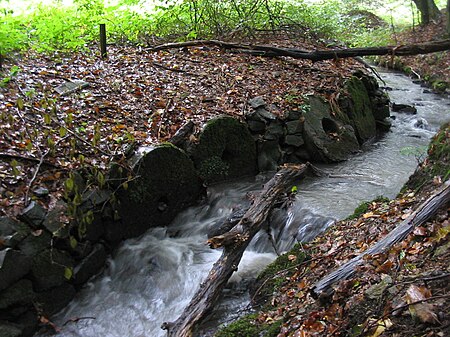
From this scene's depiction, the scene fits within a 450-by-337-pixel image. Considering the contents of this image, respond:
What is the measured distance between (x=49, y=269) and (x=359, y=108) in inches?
308

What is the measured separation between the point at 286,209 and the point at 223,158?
1.80 metres

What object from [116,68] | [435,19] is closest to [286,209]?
[116,68]

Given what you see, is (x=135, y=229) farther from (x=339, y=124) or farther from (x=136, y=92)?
(x=339, y=124)

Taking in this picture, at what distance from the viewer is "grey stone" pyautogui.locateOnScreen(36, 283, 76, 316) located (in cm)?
537

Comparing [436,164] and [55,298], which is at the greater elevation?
[436,164]

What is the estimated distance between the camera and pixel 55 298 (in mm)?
5543

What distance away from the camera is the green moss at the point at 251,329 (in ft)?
12.3

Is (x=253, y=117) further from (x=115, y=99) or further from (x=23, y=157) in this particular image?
(x=23, y=157)

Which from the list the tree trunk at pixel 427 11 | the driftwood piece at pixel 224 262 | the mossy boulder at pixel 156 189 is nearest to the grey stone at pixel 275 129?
the mossy boulder at pixel 156 189

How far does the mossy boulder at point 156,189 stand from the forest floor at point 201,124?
43 cm

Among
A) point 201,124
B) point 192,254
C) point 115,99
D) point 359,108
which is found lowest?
point 192,254

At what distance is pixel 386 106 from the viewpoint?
11.3 metres

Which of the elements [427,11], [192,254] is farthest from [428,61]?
[192,254]

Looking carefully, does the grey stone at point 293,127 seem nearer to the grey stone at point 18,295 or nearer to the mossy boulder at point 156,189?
the mossy boulder at point 156,189
